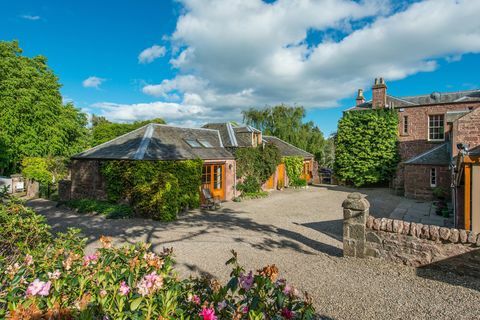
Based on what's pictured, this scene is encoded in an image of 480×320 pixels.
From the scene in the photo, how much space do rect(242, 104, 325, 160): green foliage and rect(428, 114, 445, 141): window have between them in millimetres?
14200

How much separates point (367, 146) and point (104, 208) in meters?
20.8

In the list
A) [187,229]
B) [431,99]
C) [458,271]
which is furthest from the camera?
[431,99]

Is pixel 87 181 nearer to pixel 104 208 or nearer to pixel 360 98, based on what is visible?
pixel 104 208

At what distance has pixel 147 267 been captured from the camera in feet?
9.43

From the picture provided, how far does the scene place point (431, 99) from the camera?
74.7 feet

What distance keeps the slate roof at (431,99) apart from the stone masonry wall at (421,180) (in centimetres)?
716

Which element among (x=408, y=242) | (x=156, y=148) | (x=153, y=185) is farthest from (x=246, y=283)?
(x=156, y=148)

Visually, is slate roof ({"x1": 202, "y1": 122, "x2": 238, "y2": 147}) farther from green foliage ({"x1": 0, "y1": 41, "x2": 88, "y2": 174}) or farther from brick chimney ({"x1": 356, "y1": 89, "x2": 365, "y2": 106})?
brick chimney ({"x1": 356, "y1": 89, "x2": 365, "y2": 106})

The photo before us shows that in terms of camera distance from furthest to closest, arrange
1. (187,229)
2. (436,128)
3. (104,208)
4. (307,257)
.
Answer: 1. (436,128)
2. (104,208)
3. (187,229)
4. (307,257)

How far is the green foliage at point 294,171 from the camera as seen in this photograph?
24.6 meters

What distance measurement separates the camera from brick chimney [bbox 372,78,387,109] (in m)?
23.1

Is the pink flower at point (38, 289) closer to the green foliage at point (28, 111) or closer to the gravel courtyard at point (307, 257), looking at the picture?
the gravel courtyard at point (307, 257)

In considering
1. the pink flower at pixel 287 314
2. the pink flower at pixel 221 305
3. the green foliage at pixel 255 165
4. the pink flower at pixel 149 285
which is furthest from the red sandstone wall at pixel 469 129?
the pink flower at pixel 149 285

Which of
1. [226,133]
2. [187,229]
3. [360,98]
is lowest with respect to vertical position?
[187,229]
